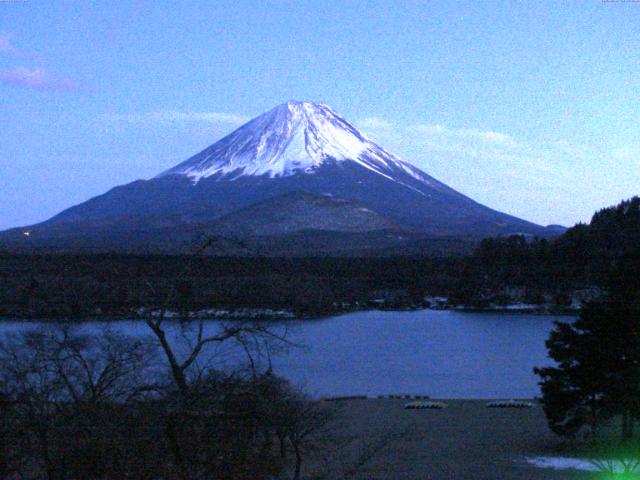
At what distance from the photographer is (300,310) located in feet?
68.6

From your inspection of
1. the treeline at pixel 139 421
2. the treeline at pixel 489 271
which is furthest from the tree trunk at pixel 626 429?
the treeline at pixel 489 271

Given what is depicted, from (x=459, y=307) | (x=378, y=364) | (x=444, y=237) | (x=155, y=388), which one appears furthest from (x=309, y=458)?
(x=444, y=237)

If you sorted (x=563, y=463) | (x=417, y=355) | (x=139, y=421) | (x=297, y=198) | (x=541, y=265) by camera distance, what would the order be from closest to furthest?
1. (x=139, y=421)
2. (x=563, y=463)
3. (x=417, y=355)
4. (x=541, y=265)
5. (x=297, y=198)

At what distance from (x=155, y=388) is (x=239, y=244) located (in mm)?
549

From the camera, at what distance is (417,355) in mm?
22516

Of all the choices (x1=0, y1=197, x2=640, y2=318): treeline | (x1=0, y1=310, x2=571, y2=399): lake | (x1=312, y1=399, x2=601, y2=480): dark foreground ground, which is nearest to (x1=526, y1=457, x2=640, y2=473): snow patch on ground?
(x1=312, y1=399, x2=601, y2=480): dark foreground ground

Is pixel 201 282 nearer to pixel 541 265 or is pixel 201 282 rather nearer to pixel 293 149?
pixel 541 265

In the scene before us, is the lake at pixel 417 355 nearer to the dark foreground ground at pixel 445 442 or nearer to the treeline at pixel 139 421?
the dark foreground ground at pixel 445 442

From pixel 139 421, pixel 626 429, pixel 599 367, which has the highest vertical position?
pixel 139 421

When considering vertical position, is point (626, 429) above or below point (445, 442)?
above

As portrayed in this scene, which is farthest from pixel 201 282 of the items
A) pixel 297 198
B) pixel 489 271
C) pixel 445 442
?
pixel 297 198

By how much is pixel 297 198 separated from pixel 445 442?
51.4 m

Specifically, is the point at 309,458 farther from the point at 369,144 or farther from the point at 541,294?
the point at 369,144

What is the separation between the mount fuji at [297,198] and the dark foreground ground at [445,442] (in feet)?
111
